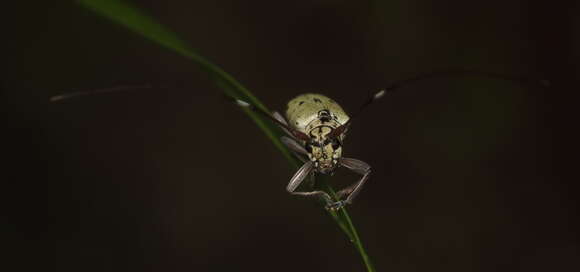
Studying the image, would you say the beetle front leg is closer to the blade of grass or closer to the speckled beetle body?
the speckled beetle body

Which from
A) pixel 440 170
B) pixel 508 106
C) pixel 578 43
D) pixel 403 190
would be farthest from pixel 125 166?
pixel 578 43

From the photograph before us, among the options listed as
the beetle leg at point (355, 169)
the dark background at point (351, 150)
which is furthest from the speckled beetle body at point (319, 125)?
the dark background at point (351, 150)

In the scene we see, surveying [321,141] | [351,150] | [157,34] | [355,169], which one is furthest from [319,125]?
[351,150]

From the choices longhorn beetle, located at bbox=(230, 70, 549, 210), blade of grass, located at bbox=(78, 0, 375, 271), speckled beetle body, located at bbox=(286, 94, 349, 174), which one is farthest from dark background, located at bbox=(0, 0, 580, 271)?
blade of grass, located at bbox=(78, 0, 375, 271)

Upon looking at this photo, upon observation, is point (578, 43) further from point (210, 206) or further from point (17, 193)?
point (17, 193)

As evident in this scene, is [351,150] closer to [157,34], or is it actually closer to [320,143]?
[320,143]

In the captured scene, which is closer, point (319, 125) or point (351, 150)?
point (319, 125)

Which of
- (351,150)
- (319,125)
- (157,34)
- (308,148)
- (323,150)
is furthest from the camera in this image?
(351,150)
